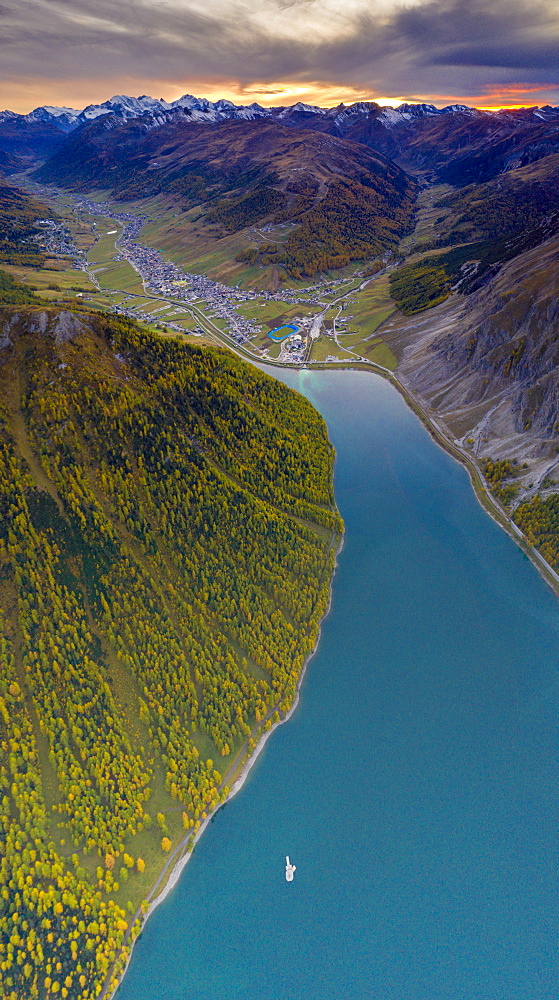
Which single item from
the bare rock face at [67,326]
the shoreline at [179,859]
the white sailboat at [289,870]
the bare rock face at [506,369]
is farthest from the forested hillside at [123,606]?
the bare rock face at [506,369]

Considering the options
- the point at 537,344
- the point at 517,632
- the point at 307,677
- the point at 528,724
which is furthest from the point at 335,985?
the point at 537,344

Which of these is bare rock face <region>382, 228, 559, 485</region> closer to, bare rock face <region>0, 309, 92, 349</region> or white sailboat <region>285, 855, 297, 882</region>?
white sailboat <region>285, 855, 297, 882</region>

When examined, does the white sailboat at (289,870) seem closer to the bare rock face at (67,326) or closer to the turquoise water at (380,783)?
the turquoise water at (380,783)

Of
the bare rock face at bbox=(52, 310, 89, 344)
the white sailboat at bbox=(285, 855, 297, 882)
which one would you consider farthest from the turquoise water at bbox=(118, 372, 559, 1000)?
the bare rock face at bbox=(52, 310, 89, 344)

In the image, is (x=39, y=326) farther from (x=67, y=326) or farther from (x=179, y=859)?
(x=179, y=859)

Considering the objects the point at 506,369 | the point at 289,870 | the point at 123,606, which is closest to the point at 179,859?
the point at 289,870

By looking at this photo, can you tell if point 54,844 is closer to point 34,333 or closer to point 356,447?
point 34,333
